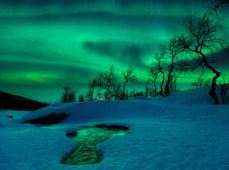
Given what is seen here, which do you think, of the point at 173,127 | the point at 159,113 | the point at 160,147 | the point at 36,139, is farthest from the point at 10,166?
the point at 159,113

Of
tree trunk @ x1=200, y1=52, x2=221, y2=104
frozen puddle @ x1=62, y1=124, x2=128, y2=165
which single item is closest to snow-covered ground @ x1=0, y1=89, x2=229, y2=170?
frozen puddle @ x1=62, y1=124, x2=128, y2=165

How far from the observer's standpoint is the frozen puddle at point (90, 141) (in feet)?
61.2

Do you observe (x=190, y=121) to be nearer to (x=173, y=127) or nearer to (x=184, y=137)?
(x=173, y=127)

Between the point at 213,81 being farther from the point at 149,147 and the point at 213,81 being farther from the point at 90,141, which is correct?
the point at 149,147

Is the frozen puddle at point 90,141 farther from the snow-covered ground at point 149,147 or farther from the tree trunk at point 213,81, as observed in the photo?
the tree trunk at point 213,81

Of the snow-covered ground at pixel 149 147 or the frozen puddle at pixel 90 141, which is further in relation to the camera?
the frozen puddle at pixel 90 141

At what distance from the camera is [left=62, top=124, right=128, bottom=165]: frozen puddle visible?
18.6 meters

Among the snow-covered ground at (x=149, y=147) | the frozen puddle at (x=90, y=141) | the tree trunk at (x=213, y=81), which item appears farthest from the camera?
the tree trunk at (x=213, y=81)

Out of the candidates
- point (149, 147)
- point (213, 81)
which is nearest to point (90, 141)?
point (149, 147)

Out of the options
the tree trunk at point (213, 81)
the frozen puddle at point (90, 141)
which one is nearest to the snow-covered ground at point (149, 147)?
the frozen puddle at point (90, 141)

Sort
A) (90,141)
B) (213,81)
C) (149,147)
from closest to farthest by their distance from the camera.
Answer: (149,147)
(90,141)
(213,81)

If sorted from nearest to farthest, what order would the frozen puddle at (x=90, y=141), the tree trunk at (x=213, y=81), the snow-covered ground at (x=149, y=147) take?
the snow-covered ground at (x=149, y=147) → the frozen puddle at (x=90, y=141) → the tree trunk at (x=213, y=81)

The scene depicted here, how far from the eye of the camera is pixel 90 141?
2372 cm

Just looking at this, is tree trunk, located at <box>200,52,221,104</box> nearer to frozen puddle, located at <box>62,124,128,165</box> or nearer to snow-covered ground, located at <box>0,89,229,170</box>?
snow-covered ground, located at <box>0,89,229,170</box>
